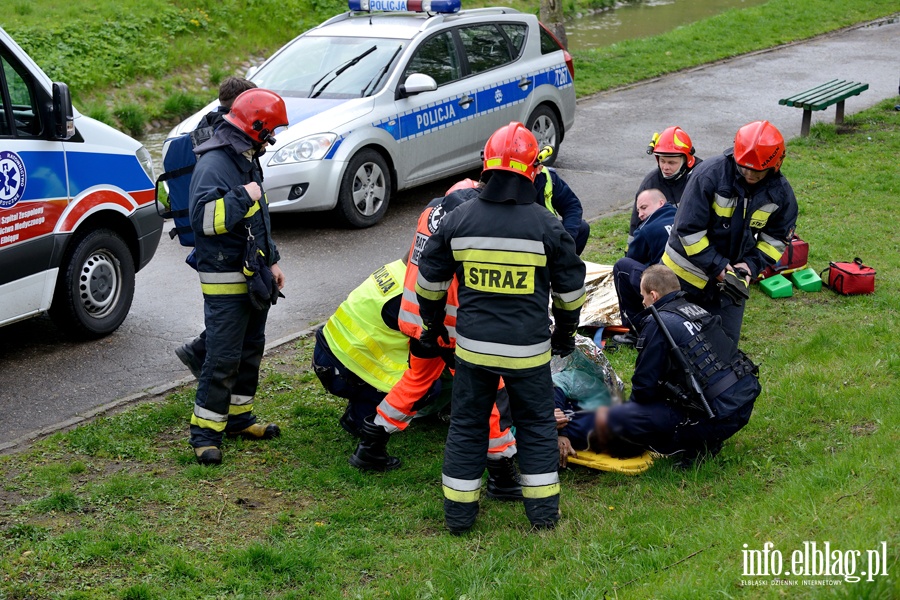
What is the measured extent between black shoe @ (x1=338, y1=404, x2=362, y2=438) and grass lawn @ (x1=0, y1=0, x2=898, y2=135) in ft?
30.2

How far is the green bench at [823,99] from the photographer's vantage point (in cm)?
1274

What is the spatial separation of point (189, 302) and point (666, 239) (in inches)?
152

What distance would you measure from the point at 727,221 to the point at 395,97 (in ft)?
15.8

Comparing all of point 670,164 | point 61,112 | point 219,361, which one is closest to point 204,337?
point 219,361

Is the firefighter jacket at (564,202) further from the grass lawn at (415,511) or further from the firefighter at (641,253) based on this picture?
the grass lawn at (415,511)

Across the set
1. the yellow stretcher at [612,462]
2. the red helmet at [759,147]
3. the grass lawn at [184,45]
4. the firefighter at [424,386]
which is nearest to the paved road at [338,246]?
the grass lawn at [184,45]

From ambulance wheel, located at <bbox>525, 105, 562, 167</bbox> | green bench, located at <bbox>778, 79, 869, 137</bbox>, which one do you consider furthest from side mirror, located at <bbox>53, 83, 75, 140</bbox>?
green bench, located at <bbox>778, 79, 869, 137</bbox>

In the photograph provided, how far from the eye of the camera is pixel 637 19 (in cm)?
2648

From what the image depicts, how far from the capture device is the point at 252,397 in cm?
588

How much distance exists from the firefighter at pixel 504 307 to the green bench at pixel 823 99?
9.17 metres

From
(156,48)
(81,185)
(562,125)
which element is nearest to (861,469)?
(81,185)

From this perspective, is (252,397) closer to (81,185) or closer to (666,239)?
(81,185)

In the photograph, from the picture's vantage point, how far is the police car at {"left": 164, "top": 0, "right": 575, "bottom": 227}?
9422mm

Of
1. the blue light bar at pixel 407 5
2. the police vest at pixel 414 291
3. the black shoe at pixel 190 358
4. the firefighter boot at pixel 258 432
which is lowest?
the firefighter boot at pixel 258 432
